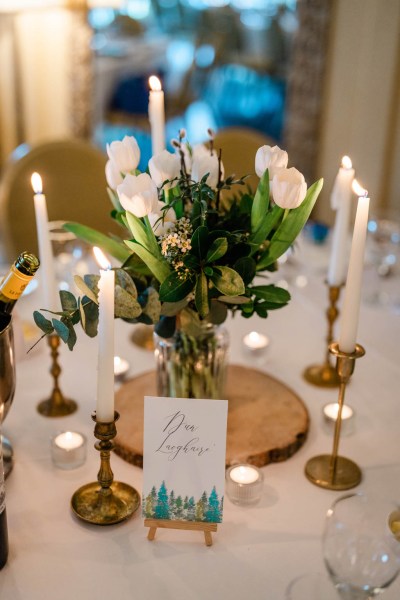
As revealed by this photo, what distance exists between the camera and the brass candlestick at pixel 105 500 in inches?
35.4

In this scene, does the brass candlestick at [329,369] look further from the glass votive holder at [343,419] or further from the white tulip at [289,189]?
the white tulip at [289,189]

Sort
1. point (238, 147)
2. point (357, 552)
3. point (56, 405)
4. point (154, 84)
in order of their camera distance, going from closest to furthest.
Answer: point (357, 552), point (154, 84), point (56, 405), point (238, 147)

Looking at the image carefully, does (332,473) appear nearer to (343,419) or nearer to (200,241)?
(343,419)

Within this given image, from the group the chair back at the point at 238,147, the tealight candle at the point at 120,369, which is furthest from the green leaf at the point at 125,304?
the chair back at the point at 238,147

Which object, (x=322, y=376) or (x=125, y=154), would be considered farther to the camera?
(x=322, y=376)

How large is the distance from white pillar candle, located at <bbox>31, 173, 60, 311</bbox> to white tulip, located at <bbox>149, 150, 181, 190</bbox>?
19 centimetres

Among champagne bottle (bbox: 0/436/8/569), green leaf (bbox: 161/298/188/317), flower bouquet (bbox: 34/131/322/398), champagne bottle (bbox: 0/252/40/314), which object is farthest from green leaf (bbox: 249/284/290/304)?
champagne bottle (bbox: 0/436/8/569)

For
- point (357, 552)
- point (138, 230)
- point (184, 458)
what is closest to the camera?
point (357, 552)

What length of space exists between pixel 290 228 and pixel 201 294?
0.18m

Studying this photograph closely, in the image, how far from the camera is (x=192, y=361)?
3.49ft

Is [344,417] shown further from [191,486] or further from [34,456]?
[34,456]

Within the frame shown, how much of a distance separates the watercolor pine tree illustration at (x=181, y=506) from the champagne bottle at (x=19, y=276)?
0.32 m

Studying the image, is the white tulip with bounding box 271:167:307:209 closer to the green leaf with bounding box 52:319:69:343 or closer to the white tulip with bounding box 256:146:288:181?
the white tulip with bounding box 256:146:288:181

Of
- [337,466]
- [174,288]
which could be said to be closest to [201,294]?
[174,288]
